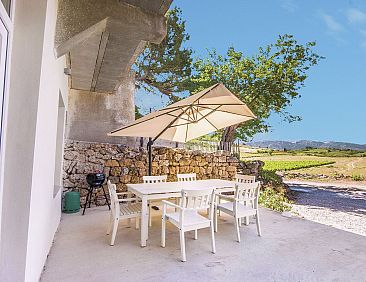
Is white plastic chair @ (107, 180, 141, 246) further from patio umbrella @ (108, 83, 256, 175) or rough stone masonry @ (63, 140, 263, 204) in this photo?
rough stone masonry @ (63, 140, 263, 204)

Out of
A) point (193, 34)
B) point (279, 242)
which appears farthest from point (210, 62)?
point (279, 242)

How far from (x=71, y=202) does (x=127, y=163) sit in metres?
2.01

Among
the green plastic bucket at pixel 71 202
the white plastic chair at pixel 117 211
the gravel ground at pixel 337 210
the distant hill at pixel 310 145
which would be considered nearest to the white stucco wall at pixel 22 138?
the white plastic chair at pixel 117 211

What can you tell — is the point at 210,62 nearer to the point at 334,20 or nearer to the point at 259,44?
the point at 259,44

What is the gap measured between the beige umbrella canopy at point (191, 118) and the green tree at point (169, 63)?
16.1 feet

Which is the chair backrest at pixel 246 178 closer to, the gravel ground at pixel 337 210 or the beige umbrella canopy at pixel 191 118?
the beige umbrella canopy at pixel 191 118

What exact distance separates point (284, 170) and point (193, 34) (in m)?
12.6

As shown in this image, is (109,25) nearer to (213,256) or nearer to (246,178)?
(213,256)

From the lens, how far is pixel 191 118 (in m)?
5.79

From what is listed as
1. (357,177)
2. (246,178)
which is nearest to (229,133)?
(246,178)

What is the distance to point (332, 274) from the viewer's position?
9.70 feet

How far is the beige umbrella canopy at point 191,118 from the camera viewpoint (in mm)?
4586

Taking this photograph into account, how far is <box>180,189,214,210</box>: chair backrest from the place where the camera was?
3412 mm

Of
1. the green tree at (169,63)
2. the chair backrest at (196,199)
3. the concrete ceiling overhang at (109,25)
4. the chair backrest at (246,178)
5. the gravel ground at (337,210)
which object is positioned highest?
the green tree at (169,63)
